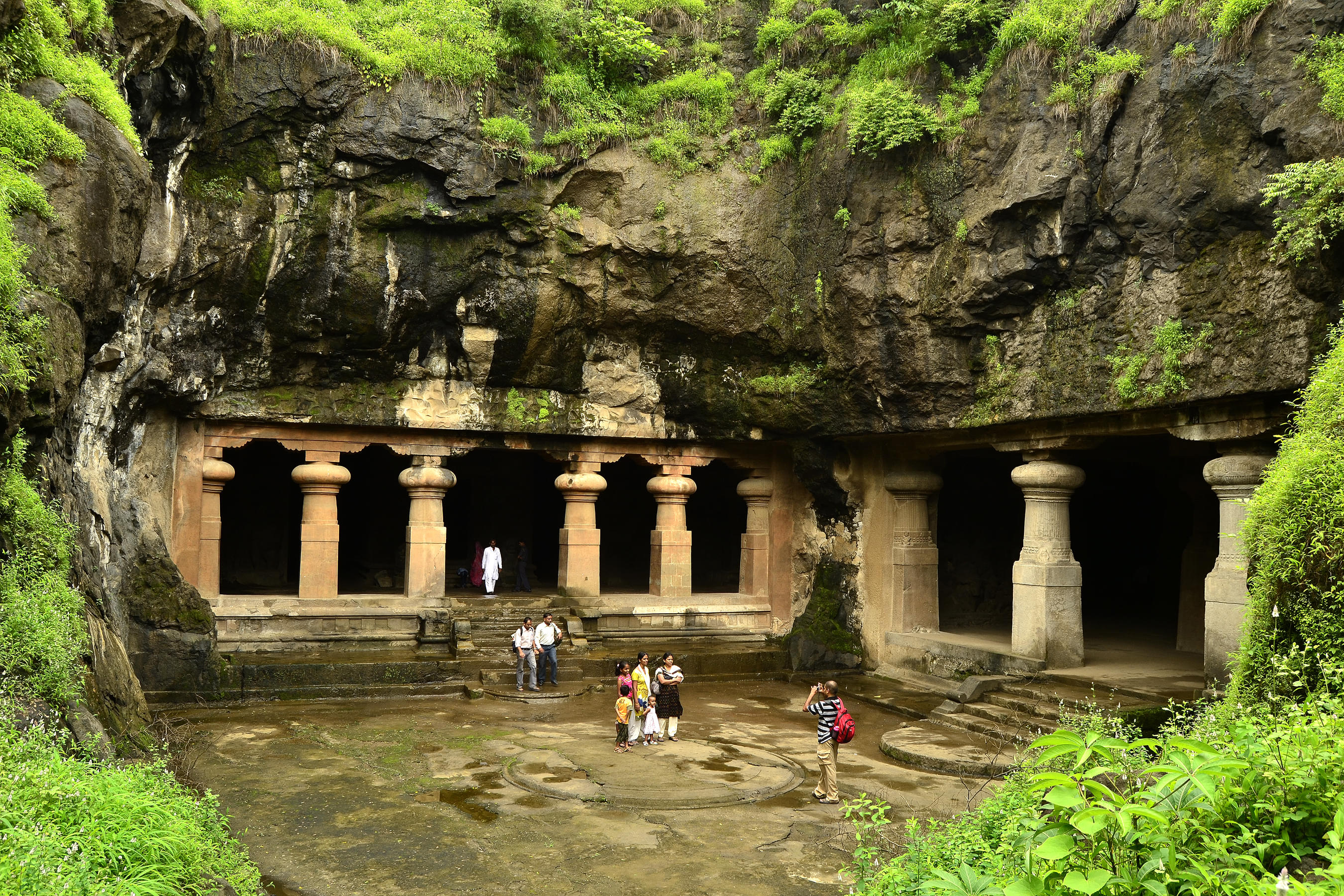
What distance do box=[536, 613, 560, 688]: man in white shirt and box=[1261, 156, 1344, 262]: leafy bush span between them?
8.62 metres

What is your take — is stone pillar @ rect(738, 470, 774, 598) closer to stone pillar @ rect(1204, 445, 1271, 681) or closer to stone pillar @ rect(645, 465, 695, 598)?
stone pillar @ rect(645, 465, 695, 598)

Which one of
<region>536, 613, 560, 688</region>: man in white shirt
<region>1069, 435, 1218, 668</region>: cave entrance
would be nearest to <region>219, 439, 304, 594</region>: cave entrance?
<region>536, 613, 560, 688</region>: man in white shirt

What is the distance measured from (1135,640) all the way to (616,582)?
9399 millimetres

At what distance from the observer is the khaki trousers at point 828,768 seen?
871 cm

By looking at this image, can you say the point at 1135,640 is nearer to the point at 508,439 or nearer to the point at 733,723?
the point at 733,723

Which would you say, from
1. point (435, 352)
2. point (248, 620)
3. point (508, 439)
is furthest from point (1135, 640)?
point (248, 620)

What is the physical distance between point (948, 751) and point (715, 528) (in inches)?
454

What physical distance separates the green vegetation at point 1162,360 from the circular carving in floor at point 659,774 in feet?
16.9

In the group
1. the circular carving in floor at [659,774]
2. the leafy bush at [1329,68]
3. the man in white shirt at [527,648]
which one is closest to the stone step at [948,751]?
the circular carving in floor at [659,774]

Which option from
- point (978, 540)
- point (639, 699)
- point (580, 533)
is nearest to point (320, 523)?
point (580, 533)

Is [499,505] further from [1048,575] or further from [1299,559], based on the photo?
[1299,559]

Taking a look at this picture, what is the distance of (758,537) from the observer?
17.1 meters

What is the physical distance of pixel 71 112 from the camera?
8.29 meters

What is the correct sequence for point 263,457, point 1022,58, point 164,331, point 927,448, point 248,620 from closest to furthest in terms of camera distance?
point 1022,58 < point 164,331 < point 248,620 < point 927,448 < point 263,457
